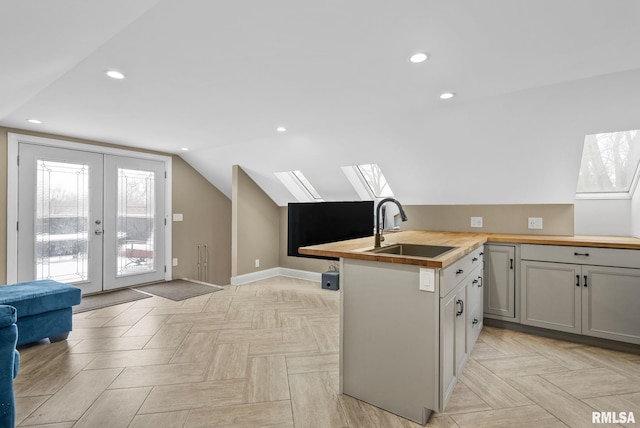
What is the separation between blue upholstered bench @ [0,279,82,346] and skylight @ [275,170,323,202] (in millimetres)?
2970

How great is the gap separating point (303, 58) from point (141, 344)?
2678 millimetres

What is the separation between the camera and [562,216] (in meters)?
3.38

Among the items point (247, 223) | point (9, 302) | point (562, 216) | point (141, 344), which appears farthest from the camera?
point (247, 223)

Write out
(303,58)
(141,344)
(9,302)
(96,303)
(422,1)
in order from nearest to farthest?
(422,1), (303,58), (9,302), (141,344), (96,303)

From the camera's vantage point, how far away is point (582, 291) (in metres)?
2.75

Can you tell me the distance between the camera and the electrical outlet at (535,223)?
3486 millimetres

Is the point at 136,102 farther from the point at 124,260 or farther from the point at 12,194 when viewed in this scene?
the point at 124,260

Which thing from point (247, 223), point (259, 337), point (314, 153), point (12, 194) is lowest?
point (259, 337)

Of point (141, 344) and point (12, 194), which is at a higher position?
point (12, 194)

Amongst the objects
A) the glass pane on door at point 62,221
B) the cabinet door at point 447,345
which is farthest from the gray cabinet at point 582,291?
the glass pane on door at point 62,221

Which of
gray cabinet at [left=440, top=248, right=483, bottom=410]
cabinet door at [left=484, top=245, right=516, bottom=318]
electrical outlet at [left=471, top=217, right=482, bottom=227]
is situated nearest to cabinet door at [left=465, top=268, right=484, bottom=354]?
gray cabinet at [left=440, top=248, right=483, bottom=410]

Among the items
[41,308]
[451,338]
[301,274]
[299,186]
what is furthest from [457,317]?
[301,274]

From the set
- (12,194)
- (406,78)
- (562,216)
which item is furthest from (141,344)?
(562,216)

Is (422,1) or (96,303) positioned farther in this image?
(96,303)
